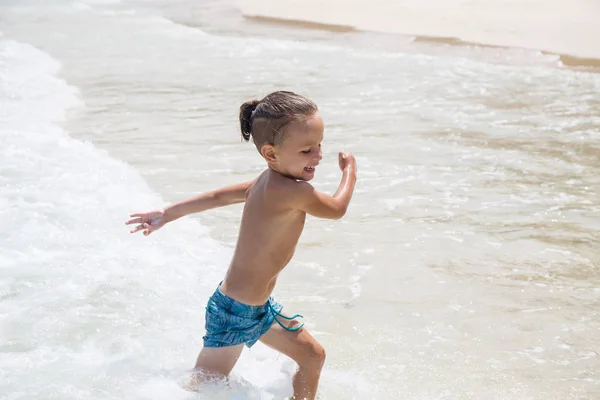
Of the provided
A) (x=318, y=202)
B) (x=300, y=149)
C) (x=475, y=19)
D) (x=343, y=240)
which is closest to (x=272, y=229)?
(x=318, y=202)

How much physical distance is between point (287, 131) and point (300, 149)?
8 cm

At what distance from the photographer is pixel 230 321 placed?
2.93 metres

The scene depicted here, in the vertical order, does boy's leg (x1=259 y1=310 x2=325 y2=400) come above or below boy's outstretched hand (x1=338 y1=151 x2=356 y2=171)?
below

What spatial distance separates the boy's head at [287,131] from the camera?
108 inches

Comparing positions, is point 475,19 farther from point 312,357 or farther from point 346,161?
point 312,357

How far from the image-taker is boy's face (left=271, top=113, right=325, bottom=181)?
2760 mm

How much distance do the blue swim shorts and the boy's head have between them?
0.52 meters

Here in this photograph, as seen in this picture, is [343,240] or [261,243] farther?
[343,240]

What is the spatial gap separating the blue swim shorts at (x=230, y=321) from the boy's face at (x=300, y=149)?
20.5 inches

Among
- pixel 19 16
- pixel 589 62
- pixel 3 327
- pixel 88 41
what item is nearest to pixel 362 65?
pixel 589 62

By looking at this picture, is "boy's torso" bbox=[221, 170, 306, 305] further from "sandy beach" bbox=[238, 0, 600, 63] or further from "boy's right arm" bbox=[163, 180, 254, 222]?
"sandy beach" bbox=[238, 0, 600, 63]

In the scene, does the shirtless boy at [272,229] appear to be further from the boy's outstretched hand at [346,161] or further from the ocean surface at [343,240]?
the ocean surface at [343,240]

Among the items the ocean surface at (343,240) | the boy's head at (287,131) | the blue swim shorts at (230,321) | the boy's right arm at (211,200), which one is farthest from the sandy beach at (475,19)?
the blue swim shorts at (230,321)

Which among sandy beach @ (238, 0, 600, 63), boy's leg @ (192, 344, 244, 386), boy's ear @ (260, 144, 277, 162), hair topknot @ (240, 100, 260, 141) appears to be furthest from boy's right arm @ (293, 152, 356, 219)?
sandy beach @ (238, 0, 600, 63)
